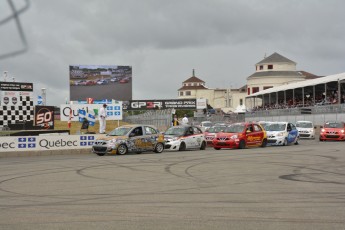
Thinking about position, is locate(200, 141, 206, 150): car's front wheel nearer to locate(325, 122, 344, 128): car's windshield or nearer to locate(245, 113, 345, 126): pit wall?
locate(325, 122, 344, 128): car's windshield

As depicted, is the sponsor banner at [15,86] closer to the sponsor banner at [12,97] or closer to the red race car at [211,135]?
the sponsor banner at [12,97]

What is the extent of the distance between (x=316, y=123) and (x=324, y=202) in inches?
1557

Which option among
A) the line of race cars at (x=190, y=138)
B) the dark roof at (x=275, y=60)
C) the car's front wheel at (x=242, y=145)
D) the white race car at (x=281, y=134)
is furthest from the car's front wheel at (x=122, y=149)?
the dark roof at (x=275, y=60)

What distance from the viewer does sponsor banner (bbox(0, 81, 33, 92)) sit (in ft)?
107

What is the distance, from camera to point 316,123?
47.2 meters

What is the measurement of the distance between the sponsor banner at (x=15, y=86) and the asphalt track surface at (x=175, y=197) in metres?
17.7

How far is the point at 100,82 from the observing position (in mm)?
51250

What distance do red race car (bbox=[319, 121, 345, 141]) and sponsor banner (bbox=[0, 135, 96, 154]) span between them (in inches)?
656

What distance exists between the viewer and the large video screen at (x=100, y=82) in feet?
167

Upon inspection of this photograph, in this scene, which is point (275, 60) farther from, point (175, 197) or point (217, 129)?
point (175, 197)

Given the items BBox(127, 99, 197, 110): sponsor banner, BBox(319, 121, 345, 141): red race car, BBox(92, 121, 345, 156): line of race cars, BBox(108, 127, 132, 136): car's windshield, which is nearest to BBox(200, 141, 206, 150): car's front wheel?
BBox(92, 121, 345, 156): line of race cars

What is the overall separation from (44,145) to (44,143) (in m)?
0.09

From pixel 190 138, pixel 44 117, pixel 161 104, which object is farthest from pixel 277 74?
pixel 190 138

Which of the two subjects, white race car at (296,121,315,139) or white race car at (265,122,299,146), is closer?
white race car at (265,122,299,146)
